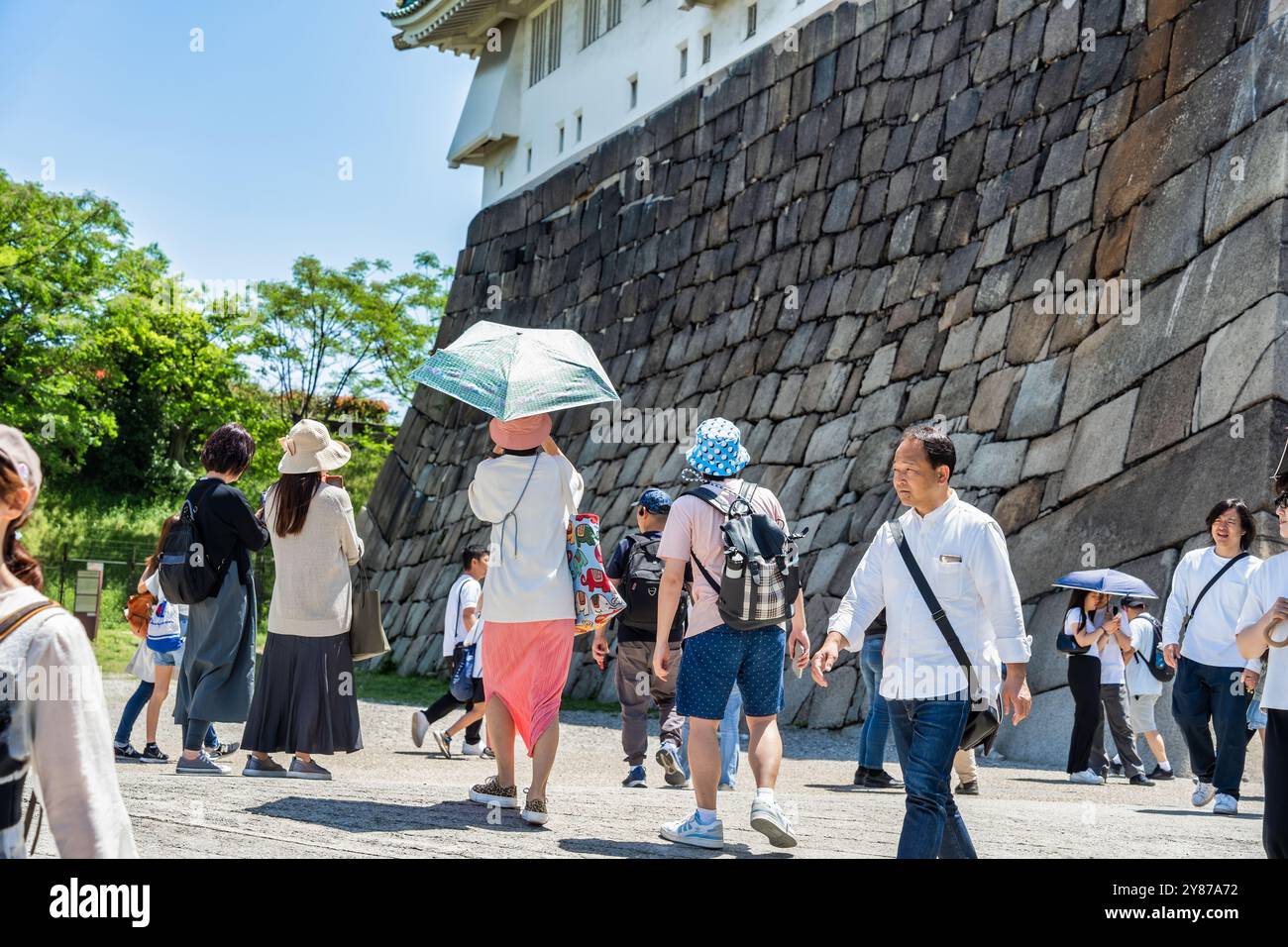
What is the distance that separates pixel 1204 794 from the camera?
24.5 feet

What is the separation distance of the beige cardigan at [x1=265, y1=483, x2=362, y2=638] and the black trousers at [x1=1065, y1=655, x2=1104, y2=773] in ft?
16.1

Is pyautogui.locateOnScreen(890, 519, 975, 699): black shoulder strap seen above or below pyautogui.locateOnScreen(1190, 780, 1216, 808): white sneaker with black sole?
above

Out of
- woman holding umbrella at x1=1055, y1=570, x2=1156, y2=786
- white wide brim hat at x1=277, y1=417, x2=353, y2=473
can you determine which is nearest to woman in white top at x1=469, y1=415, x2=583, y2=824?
white wide brim hat at x1=277, y1=417, x2=353, y2=473

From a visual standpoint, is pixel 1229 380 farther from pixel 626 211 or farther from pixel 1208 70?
pixel 626 211

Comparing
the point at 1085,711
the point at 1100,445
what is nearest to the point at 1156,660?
the point at 1085,711

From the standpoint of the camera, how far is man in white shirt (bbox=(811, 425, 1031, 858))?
4.35 m

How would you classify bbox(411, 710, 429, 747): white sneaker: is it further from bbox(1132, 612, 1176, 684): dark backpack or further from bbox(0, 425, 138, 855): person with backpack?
bbox(0, 425, 138, 855): person with backpack

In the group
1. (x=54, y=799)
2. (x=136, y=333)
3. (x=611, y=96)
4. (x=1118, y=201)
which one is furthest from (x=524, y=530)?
(x=136, y=333)

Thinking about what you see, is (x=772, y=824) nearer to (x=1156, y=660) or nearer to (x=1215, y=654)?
(x=1215, y=654)

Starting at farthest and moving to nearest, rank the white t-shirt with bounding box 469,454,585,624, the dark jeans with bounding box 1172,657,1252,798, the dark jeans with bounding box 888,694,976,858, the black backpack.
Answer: the dark jeans with bounding box 1172,657,1252,798 → the black backpack → the white t-shirt with bounding box 469,454,585,624 → the dark jeans with bounding box 888,694,976,858

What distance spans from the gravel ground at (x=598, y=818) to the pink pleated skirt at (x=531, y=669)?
43 centimetres

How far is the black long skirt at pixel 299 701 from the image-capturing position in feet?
22.3

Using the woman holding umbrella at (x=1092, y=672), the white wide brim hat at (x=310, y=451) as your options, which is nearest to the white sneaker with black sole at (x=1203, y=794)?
the woman holding umbrella at (x=1092, y=672)

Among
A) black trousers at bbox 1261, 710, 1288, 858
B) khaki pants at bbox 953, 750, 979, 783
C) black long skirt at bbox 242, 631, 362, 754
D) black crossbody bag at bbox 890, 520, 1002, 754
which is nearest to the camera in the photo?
black trousers at bbox 1261, 710, 1288, 858
